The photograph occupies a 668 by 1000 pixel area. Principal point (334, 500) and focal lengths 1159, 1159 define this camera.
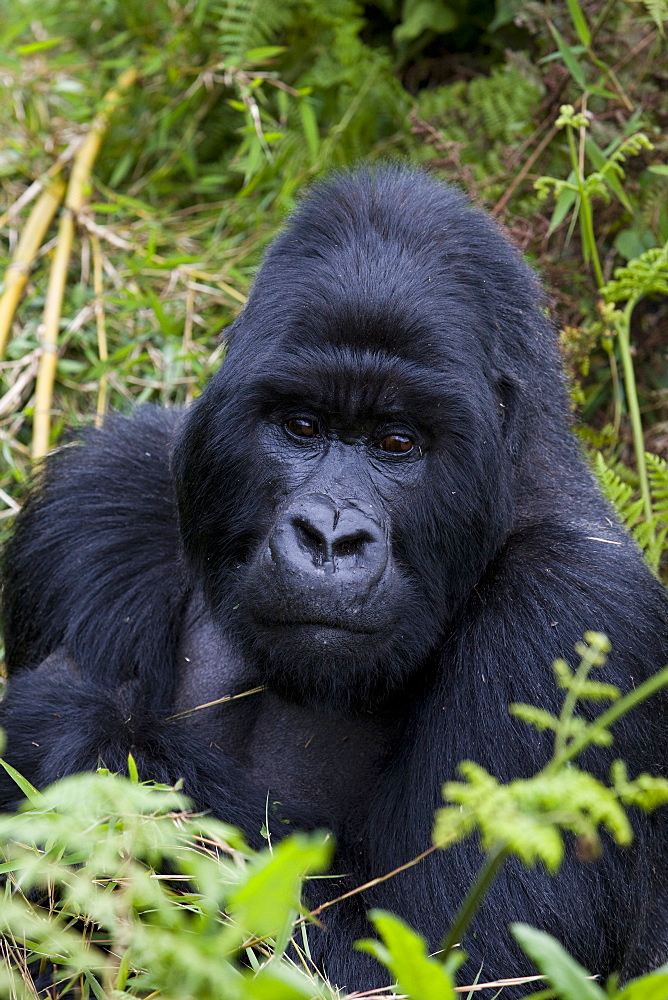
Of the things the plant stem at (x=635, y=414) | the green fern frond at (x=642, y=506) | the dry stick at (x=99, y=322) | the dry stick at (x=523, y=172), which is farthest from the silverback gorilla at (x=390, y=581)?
the dry stick at (x=99, y=322)

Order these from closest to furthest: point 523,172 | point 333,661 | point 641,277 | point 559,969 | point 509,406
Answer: point 559,969 → point 333,661 → point 509,406 → point 641,277 → point 523,172

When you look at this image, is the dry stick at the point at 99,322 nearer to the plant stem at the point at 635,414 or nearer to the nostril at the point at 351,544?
the plant stem at the point at 635,414

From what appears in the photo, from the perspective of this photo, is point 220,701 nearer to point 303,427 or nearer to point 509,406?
point 303,427

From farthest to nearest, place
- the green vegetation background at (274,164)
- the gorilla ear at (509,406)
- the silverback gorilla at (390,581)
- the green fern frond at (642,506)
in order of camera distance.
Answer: the green vegetation background at (274,164), the green fern frond at (642,506), the gorilla ear at (509,406), the silverback gorilla at (390,581)

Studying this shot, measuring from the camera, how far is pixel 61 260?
5586 millimetres


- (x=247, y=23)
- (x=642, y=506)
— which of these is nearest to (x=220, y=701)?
(x=642, y=506)

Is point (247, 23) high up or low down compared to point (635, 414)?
up

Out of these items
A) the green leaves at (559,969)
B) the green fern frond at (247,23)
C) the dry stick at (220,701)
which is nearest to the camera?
the green leaves at (559,969)

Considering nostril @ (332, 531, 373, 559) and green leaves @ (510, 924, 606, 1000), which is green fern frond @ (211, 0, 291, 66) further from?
green leaves @ (510, 924, 606, 1000)

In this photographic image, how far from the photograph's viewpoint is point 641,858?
295 centimetres

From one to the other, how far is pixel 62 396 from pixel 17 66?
1885mm

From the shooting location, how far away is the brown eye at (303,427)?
2.96 metres

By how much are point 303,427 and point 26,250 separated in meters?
3.22

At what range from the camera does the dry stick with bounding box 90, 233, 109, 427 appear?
514 cm
